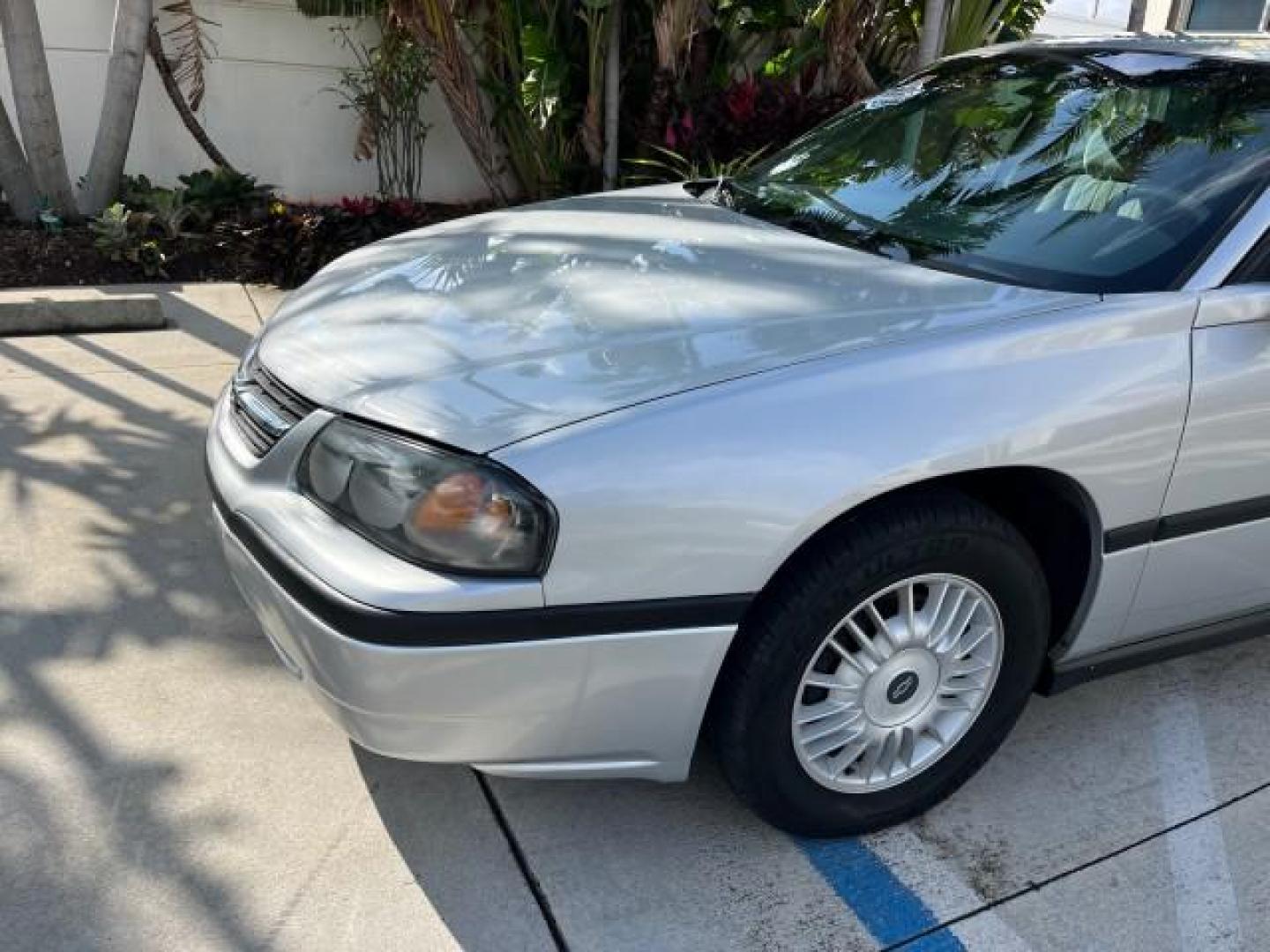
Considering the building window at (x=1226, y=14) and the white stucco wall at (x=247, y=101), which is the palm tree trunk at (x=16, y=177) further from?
the building window at (x=1226, y=14)

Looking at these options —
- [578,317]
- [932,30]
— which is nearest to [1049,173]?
[578,317]

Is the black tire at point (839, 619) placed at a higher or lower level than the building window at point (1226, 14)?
lower

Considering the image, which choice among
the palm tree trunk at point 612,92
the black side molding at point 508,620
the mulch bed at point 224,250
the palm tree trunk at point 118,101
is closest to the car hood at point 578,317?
the black side molding at point 508,620

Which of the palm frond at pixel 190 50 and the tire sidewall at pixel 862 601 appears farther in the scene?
the palm frond at pixel 190 50

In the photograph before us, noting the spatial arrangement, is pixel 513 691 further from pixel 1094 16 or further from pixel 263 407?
pixel 1094 16

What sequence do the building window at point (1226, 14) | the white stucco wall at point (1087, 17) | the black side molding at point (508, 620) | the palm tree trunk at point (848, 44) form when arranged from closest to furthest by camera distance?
the black side molding at point (508, 620)
the palm tree trunk at point (848, 44)
the building window at point (1226, 14)
the white stucco wall at point (1087, 17)

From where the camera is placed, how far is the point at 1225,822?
2637mm

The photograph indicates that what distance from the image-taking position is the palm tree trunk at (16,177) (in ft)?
20.4

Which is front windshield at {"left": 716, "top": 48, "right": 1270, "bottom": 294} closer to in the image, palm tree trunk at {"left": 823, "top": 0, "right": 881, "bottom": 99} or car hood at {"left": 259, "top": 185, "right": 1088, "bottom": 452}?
car hood at {"left": 259, "top": 185, "right": 1088, "bottom": 452}

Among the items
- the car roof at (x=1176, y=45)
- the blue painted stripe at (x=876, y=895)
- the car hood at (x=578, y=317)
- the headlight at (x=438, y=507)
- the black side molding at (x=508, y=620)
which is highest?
the car roof at (x=1176, y=45)

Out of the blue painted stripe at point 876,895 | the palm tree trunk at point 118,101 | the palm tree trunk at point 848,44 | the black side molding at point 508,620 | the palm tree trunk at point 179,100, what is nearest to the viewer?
the black side molding at point 508,620

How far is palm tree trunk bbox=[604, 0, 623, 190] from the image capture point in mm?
6914

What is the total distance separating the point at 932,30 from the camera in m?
6.96

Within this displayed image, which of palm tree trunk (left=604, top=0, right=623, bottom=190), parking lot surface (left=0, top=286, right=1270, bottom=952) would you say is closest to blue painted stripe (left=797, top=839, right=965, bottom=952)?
parking lot surface (left=0, top=286, right=1270, bottom=952)
